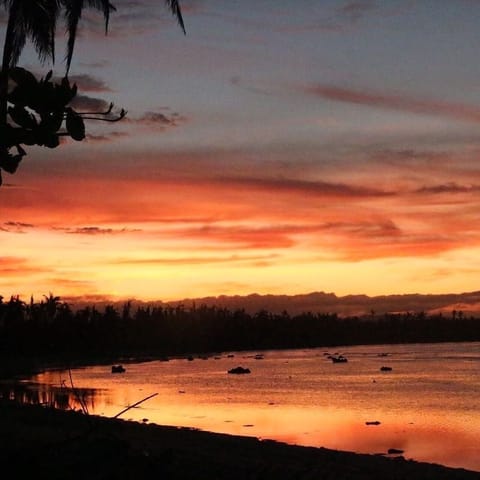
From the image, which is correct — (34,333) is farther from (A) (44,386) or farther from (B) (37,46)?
(B) (37,46)

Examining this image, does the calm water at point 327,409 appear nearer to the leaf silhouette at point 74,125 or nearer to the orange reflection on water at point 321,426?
the orange reflection on water at point 321,426

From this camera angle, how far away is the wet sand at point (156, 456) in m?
6.82

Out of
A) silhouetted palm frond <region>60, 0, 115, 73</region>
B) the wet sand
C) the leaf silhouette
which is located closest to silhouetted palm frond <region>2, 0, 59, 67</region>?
silhouetted palm frond <region>60, 0, 115, 73</region>

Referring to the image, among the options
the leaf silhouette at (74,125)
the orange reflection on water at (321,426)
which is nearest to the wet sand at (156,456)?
the leaf silhouette at (74,125)

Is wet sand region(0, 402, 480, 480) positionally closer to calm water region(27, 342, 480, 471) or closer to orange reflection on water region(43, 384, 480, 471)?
orange reflection on water region(43, 384, 480, 471)

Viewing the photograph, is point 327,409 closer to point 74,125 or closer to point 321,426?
point 321,426

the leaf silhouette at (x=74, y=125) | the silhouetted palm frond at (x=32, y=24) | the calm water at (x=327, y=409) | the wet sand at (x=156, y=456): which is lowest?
the calm water at (x=327, y=409)

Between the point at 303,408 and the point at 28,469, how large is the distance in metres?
43.1

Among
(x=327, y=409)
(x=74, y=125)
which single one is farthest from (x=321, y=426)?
(x=74, y=125)

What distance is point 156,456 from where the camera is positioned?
332 inches

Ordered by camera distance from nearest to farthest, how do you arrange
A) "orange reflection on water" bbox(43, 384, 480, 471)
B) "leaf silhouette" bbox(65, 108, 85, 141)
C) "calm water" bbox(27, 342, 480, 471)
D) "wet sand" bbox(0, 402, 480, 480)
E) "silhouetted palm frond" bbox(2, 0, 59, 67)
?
"leaf silhouette" bbox(65, 108, 85, 141) < "wet sand" bbox(0, 402, 480, 480) < "silhouetted palm frond" bbox(2, 0, 59, 67) < "orange reflection on water" bbox(43, 384, 480, 471) < "calm water" bbox(27, 342, 480, 471)

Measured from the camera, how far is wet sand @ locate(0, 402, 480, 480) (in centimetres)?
682

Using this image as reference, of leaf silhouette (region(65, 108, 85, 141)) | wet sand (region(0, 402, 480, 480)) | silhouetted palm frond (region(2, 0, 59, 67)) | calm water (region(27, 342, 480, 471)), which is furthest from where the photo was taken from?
calm water (region(27, 342, 480, 471))

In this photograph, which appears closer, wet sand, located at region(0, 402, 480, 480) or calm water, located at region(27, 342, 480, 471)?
wet sand, located at region(0, 402, 480, 480)
